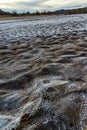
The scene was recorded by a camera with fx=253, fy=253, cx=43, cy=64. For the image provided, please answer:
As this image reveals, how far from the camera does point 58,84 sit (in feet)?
10.8

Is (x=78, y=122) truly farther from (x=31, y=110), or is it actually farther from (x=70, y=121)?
(x=31, y=110)

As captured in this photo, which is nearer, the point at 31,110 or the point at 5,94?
the point at 31,110

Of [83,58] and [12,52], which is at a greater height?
[83,58]

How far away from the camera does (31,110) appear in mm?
2639

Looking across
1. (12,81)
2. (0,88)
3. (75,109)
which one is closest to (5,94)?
(0,88)

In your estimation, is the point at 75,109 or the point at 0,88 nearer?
the point at 75,109

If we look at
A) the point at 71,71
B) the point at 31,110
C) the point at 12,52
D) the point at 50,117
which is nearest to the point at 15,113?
the point at 31,110

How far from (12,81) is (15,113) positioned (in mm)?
1166

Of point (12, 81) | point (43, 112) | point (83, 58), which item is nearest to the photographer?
point (43, 112)

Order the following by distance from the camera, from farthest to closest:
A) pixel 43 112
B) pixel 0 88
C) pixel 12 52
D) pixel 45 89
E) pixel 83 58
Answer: pixel 12 52, pixel 83 58, pixel 0 88, pixel 45 89, pixel 43 112

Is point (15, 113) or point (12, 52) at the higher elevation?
point (15, 113)

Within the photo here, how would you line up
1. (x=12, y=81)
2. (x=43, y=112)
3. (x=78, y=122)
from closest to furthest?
1. (x=78, y=122)
2. (x=43, y=112)
3. (x=12, y=81)

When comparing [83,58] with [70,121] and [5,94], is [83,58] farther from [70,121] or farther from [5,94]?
[70,121]

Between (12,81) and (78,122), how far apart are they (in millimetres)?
1705
